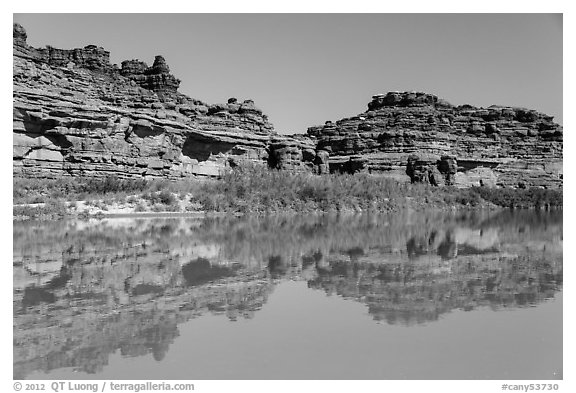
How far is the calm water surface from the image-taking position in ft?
13.3

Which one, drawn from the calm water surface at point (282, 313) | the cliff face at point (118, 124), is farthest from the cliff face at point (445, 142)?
the calm water surface at point (282, 313)

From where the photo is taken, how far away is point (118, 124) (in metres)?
29.2

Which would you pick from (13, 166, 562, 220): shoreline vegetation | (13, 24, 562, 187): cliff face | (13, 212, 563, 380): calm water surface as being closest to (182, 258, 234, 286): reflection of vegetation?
(13, 212, 563, 380): calm water surface

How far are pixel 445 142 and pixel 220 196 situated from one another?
1407 inches

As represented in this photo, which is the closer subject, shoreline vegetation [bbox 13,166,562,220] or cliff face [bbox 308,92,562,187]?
shoreline vegetation [bbox 13,166,562,220]

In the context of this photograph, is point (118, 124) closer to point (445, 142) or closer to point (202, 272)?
point (202, 272)

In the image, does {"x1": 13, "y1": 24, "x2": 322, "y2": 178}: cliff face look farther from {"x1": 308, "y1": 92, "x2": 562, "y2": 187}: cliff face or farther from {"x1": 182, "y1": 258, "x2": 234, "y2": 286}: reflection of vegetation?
{"x1": 182, "y1": 258, "x2": 234, "y2": 286}: reflection of vegetation

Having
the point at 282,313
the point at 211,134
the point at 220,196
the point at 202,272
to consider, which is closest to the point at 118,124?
the point at 211,134

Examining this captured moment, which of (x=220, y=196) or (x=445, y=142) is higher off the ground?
(x=445, y=142)

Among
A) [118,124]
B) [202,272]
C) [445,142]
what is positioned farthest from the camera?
[445,142]

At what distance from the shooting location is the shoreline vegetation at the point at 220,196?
20.5m

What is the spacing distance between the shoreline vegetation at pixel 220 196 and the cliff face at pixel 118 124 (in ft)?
5.74

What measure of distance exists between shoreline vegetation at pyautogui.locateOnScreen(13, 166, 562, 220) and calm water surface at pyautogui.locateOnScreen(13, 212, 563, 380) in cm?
1016
